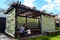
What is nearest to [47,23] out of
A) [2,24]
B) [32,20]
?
[32,20]

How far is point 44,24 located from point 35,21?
3.89m

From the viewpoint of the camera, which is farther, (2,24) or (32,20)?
(32,20)

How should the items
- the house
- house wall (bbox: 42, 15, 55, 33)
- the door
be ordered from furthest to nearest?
the door → house wall (bbox: 42, 15, 55, 33) → the house

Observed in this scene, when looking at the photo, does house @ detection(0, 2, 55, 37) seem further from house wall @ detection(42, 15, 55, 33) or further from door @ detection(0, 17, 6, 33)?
door @ detection(0, 17, 6, 33)

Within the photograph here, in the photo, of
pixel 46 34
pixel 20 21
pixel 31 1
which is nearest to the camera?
pixel 46 34

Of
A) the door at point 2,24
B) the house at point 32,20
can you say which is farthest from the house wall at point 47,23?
the door at point 2,24

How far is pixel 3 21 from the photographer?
1806 centimetres

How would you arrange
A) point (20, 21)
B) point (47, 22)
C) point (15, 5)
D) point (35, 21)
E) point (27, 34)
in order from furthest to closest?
point (35, 21)
point (20, 21)
point (47, 22)
point (27, 34)
point (15, 5)

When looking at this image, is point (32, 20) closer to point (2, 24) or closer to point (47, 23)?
point (47, 23)

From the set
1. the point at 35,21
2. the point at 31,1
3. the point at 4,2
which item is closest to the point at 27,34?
the point at 35,21

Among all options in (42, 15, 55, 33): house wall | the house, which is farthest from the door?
(42, 15, 55, 33): house wall

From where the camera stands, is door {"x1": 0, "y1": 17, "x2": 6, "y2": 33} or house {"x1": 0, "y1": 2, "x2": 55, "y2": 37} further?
door {"x1": 0, "y1": 17, "x2": 6, "y2": 33}

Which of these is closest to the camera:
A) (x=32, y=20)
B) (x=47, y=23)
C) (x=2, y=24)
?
(x=47, y=23)

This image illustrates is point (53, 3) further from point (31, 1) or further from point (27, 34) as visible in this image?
point (27, 34)
